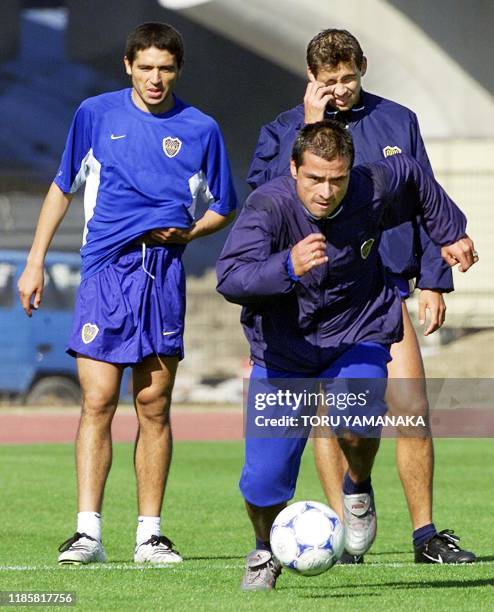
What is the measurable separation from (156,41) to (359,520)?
2388 millimetres

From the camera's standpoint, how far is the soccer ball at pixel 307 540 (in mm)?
5656

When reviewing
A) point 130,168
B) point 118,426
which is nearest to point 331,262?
point 130,168

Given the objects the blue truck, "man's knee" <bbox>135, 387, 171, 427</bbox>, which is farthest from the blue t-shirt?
the blue truck

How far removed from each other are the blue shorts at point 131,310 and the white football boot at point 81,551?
0.83 meters

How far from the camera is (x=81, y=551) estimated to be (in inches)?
268

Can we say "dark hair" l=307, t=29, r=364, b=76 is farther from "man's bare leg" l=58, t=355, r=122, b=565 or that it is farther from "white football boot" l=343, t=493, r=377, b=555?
"white football boot" l=343, t=493, r=377, b=555

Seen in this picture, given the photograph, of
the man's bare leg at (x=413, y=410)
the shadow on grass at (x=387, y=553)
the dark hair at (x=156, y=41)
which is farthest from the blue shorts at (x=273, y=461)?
the dark hair at (x=156, y=41)

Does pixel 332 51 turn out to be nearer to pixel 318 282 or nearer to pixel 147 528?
pixel 318 282

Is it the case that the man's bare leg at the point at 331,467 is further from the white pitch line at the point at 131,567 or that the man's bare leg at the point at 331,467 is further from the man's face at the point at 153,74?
the man's face at the point at 153,74

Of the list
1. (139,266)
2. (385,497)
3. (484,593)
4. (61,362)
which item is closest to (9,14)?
(61,362)

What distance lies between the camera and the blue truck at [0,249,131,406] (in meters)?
22.7

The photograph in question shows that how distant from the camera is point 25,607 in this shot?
545cm

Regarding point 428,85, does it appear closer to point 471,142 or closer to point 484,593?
point 471,142

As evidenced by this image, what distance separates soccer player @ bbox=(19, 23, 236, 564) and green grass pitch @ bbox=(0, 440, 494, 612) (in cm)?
57
